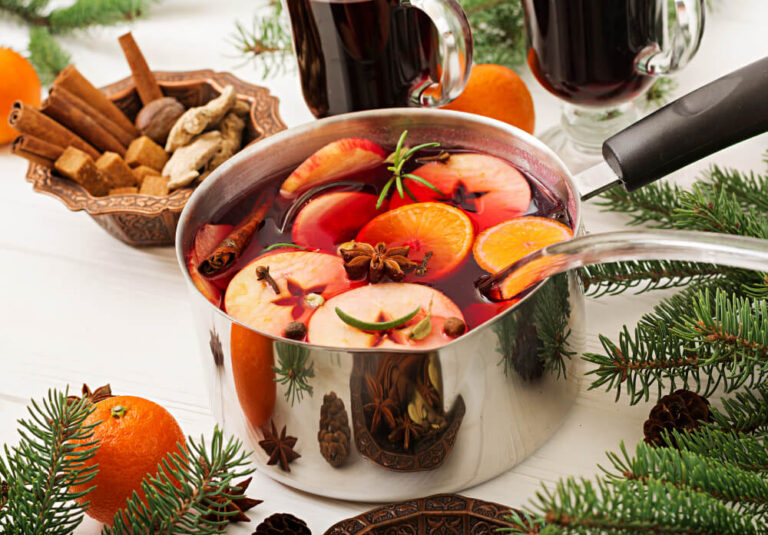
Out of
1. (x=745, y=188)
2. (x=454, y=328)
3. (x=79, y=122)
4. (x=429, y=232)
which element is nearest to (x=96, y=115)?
(x=79, y=122)

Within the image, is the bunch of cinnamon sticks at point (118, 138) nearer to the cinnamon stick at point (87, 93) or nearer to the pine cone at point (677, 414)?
the cinnamon stick at point (87, 93)

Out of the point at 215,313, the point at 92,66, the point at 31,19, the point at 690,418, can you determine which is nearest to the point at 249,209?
the point at 215,313

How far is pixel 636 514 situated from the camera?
501mm

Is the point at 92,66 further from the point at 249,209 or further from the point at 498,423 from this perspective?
the point at 498,423

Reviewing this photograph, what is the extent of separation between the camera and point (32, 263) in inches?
41.1

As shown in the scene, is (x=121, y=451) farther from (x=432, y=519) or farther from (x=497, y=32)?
(x=497, y=32)

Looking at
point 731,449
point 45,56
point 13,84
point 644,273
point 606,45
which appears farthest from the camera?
point 45,56

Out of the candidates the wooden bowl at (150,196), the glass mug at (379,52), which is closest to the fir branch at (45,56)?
the wooden bowl at (150,196)

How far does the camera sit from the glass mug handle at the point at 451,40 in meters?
0.90

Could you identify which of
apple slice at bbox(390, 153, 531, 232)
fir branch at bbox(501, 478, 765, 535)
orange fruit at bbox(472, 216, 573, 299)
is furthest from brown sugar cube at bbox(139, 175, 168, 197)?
fir branch at bbox(501, 478, 765, 535)

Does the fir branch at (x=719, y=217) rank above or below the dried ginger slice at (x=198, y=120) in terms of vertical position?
below

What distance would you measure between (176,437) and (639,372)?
39 centimetres

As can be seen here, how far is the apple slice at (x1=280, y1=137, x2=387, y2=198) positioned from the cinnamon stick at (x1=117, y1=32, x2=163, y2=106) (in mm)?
360

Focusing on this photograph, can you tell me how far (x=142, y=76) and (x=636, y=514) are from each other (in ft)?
2.79
